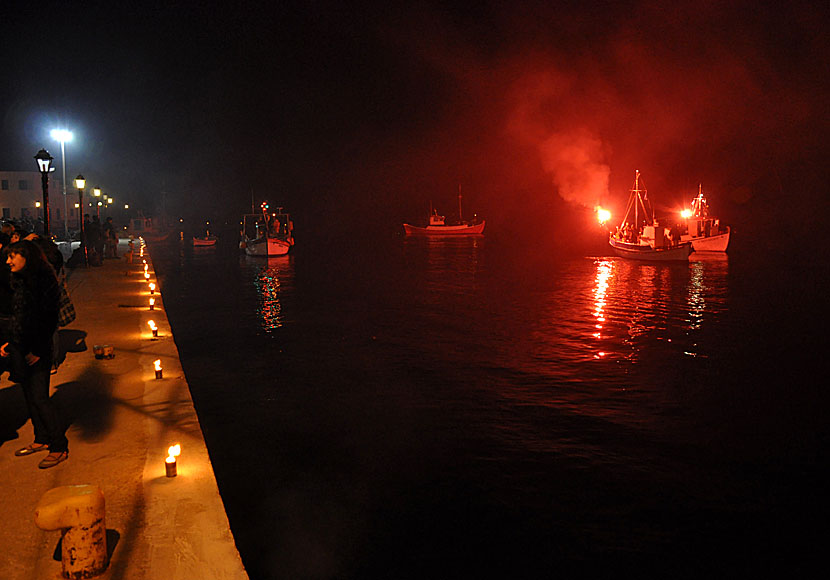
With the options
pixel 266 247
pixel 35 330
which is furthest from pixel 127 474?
pixel 266 247

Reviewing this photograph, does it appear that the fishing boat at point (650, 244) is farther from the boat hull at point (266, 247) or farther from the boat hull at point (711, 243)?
the boat hull at point (266, 247)

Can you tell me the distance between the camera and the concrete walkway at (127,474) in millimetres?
5828

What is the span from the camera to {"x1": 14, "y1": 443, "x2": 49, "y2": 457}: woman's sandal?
8008 mm

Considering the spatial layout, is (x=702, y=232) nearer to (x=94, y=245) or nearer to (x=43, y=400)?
(x=94, y=245)

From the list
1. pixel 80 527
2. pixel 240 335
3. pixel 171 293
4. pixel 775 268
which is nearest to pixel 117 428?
pixel 80 527

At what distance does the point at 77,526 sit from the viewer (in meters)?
5.45

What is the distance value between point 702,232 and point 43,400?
79.2 metres

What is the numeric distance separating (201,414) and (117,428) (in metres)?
4.88

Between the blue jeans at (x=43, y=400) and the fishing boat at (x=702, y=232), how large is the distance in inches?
2893

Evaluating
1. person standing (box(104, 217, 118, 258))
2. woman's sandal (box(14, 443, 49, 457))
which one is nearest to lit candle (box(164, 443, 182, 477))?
woman's sandal (box(14, 443, 49, 457))

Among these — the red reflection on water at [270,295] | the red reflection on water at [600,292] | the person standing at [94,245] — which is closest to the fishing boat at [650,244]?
the red reflection on water at [600,292]

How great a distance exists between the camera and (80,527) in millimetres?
5457

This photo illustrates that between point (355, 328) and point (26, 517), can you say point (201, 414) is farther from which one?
point (355, 328)

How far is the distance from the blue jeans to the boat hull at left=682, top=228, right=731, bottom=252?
244ft
